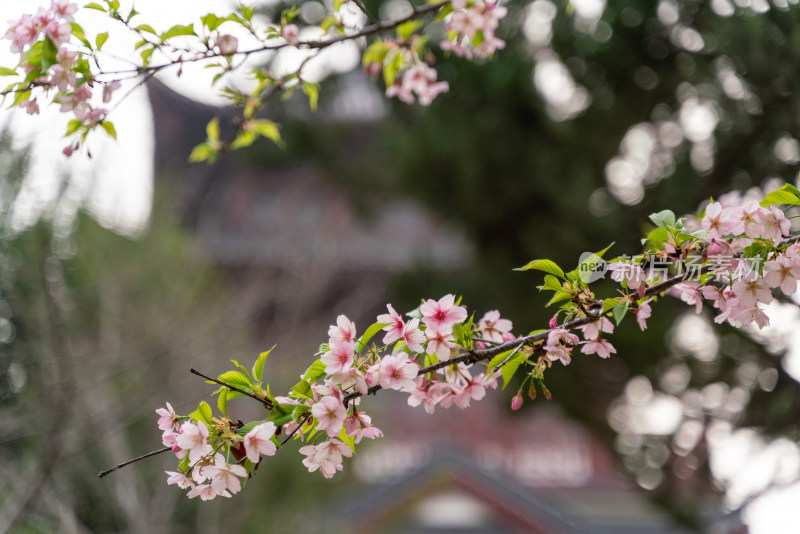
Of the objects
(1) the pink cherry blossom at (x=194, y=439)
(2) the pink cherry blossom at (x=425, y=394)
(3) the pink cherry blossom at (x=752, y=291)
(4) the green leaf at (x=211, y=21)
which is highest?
(4) the green leaf at (x=211, y=21)

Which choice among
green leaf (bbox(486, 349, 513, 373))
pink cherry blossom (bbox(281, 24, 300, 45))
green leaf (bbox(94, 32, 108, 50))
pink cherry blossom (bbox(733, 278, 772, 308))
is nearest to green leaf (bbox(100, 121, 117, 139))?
green leaf (bbox(94, 32, 108, 50))

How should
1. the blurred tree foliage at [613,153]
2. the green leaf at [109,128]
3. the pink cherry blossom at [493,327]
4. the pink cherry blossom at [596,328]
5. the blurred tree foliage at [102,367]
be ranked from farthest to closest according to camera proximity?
1. the blurred tree foliage at [102,367]
2. the blurred tree foliage at [613,153]
3. the green leaf at [109,128]
4. the pink cherry blossom at [493,327]
5. the pink cherry blossom at [596,328]

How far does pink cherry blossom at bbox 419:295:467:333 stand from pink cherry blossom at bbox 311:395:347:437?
15 centimetres

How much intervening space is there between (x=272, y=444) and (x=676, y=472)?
2963 mm

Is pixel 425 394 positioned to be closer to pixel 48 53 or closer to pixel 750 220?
pixel 750 220

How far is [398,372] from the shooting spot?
0.90 metres

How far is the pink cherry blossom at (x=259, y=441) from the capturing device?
862 mm

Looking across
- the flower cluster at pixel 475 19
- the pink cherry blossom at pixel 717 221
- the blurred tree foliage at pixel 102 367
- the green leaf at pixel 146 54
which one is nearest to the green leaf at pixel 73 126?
the green leaf at pixel 146 54

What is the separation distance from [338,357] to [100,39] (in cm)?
70

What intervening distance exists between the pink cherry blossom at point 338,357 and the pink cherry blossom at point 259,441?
10 cm

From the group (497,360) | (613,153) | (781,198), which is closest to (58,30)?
(497,360)

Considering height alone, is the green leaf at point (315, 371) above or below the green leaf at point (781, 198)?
below

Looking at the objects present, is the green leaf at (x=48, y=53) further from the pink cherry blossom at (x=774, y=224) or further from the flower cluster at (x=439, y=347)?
the pink cherry blossom at (x=774, y=224)

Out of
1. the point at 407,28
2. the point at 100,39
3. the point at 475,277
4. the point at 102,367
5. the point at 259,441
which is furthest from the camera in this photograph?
the point at 475,277
